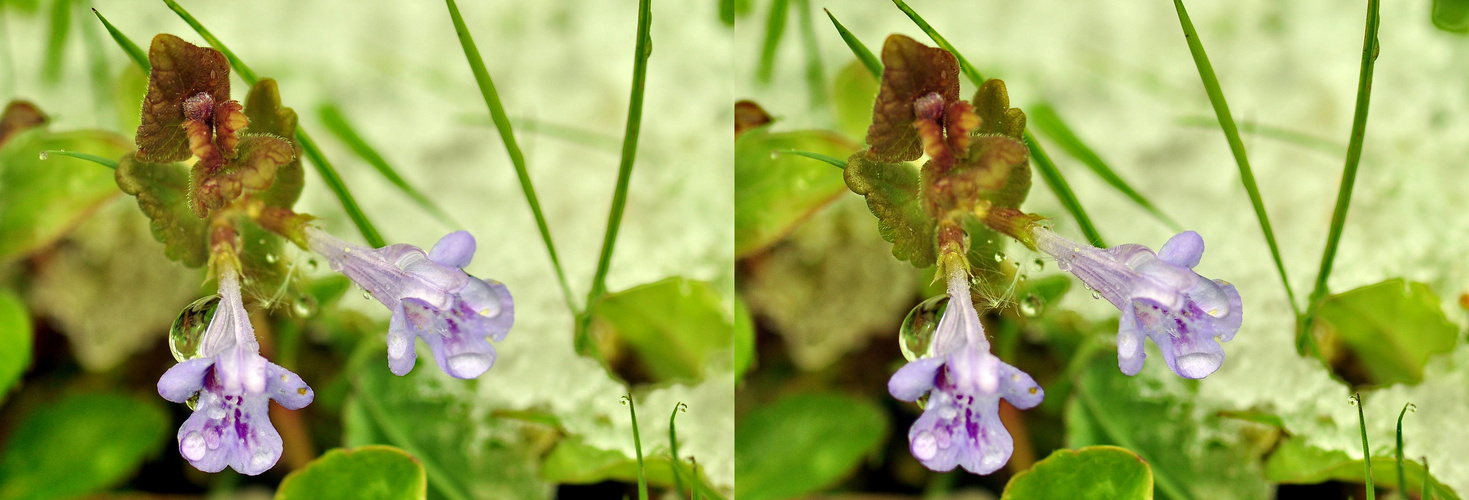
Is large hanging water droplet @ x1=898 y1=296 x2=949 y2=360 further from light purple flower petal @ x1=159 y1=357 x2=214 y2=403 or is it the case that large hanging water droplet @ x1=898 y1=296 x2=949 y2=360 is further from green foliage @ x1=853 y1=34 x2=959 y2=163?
light purple flower petal @ x1=159 y1=357 x2=214 y2=403

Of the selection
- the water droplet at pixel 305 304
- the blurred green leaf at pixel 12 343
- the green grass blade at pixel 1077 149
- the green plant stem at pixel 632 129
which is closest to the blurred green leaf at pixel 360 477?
the water droplet at pixel 305 304

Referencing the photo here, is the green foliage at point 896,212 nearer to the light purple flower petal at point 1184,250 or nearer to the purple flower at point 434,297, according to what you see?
the light purple flower petal at point 1184,250

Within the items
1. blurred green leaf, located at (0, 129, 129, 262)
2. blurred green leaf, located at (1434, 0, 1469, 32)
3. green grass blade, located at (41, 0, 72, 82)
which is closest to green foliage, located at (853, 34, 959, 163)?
blurred green leaf, located at (1434, 0, 1469, 32)

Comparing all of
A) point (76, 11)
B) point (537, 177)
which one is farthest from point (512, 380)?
point (76, 11)

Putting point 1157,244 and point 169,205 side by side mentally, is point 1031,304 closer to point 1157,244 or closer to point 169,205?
point 1157,244

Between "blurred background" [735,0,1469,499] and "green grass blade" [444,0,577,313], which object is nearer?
"green grass blade" [444,0,577,313]
